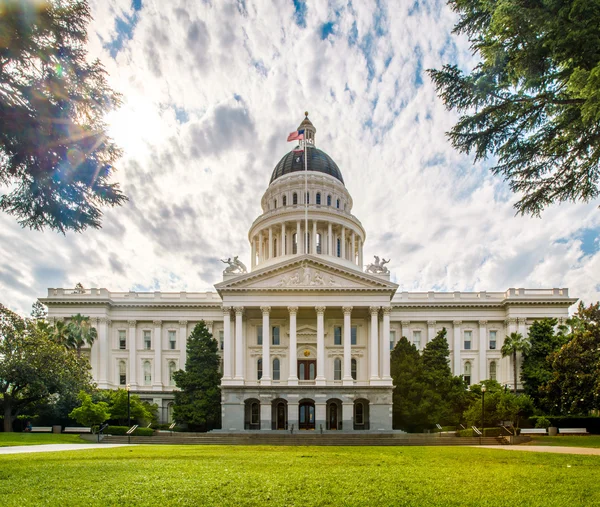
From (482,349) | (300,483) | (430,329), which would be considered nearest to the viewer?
(300,483)

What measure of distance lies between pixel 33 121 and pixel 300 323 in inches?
1858

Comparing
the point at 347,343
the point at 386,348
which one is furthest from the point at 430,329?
the point at 347,343

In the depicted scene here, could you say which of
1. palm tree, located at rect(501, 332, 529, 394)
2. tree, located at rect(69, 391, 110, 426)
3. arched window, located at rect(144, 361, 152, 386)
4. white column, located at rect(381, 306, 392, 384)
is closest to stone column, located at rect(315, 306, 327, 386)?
white column, located at rect(381, 306, 392, 384)

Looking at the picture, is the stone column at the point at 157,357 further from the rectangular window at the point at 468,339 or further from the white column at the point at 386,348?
the rectangular window at the point at 468,339

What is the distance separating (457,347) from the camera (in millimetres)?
66688

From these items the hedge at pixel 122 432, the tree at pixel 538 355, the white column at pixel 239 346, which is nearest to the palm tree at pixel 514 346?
the tree at pixel 538 355

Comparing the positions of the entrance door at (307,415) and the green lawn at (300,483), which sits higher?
the green lawn at (300,483)

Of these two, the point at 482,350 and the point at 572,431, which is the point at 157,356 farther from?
the point at 572,431

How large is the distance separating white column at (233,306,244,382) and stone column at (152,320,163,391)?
14208 millimetres

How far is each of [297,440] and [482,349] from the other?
3243 cm

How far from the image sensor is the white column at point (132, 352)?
65.8 meters

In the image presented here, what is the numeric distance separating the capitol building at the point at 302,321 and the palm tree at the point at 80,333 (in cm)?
151

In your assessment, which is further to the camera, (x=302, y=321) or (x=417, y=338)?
(x=417, y=338)

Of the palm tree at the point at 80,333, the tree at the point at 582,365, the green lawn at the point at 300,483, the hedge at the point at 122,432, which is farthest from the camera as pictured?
the palm tree at the point at 80,333
